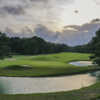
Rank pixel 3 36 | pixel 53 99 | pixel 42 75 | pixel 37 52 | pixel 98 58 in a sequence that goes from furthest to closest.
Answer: pixel 37 52
pixel 3 36
pixel 98 58
pixel 42 75
pixel 53 99

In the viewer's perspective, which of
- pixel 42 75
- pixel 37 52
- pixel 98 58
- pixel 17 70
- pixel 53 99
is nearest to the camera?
pixel 53 99

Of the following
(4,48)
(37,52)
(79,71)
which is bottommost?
(37,52)

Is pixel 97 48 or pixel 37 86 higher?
pixel 97 48

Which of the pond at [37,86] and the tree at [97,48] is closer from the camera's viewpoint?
the pond at [37,86]

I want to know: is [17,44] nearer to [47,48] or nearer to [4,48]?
[47,48]

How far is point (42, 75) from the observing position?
45125 millimetres

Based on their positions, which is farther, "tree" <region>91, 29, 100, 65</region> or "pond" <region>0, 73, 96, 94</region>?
"tree" <region>91, 29, 100, 65</region>

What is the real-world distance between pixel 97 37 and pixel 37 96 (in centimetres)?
4411

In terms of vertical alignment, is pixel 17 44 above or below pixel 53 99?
below

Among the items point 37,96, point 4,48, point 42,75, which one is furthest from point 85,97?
point 4,48

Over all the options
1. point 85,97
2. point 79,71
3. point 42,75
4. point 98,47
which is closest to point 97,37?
point 98,47

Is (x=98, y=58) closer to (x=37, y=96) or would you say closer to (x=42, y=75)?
(x=42, y=75)

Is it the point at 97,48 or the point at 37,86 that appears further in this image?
the point at 97,48

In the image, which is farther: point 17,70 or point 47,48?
point 47,48
